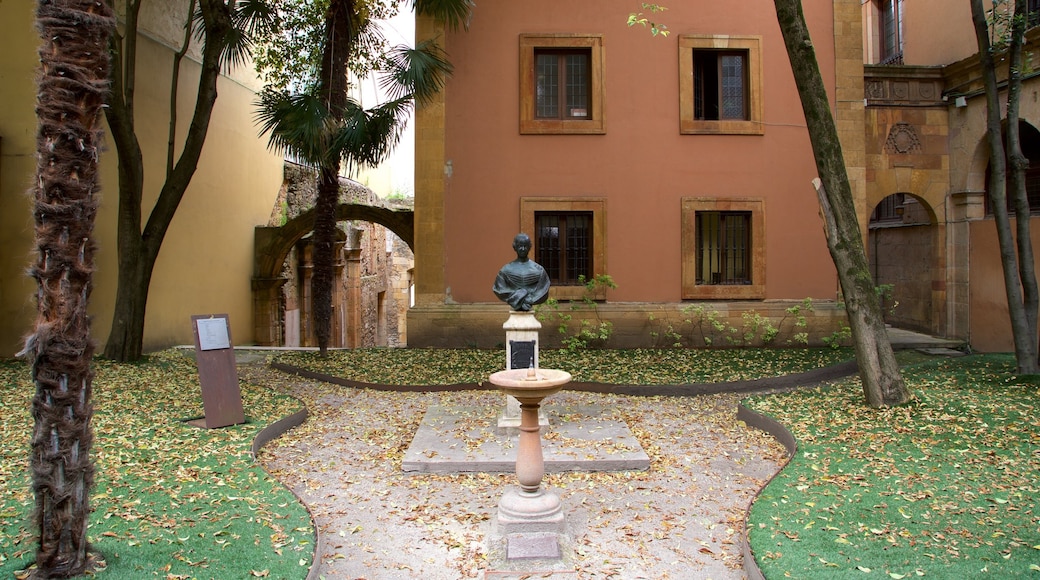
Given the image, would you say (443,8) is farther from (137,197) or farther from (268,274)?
(268,274)

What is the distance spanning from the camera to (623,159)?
1288 centimetres

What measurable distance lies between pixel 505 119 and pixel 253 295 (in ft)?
27.8

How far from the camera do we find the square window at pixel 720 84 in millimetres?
12867

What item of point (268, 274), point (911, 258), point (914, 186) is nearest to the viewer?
point (914, 186)

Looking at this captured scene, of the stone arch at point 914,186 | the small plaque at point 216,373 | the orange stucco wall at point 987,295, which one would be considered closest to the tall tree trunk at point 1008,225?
the orange stucco wall at point 987,295

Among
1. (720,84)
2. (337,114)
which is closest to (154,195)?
(337,114)

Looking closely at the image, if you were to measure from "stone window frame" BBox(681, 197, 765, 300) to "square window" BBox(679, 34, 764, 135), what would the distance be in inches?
51.8

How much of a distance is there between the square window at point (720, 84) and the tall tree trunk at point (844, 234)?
5.15 meters

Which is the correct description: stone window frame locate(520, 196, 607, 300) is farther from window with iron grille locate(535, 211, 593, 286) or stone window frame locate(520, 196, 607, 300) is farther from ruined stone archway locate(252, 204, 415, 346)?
ruined stone archway locate(252, 204, 415, 346)

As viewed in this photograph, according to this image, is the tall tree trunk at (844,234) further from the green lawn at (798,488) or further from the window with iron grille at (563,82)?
the window with iron grille at (563,82)

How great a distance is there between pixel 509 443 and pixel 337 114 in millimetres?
6829

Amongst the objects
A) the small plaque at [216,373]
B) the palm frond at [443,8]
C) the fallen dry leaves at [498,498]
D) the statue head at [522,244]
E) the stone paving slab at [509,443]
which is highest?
the palm frond at [443,8]

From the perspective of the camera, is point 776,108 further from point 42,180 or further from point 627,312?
point 42,180

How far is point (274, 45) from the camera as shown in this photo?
1303cm
